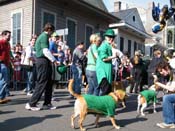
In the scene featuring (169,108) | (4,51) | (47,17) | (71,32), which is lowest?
(169,108)

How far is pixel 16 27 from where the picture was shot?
1828 cm

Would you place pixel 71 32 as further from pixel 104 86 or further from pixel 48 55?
pixel 104 86

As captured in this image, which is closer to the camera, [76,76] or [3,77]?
[3,77]

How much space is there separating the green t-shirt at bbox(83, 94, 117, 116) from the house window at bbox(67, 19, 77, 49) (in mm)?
13304

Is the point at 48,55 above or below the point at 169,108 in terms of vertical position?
above

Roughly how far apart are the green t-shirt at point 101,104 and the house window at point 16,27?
40.7ft

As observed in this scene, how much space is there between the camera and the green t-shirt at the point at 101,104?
240 inches

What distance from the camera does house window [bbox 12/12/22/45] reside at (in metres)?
18.0

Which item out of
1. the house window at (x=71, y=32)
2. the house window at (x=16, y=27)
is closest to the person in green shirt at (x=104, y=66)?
the house window at (x=16, y=27)

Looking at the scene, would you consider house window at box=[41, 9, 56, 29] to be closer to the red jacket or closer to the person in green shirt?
the red jacket

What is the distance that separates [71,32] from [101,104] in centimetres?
1383

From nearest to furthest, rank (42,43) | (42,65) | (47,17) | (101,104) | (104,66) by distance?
(101,104) → (104,66) → (42,43) → (42,65) → (47,17)

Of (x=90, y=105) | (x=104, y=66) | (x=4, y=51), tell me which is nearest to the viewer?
(x=90, y=105)

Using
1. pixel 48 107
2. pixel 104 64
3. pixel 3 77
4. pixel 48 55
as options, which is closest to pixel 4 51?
pixel 3 77
